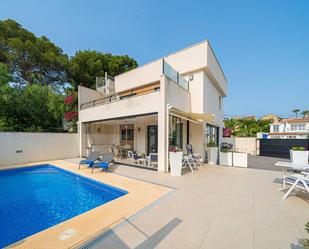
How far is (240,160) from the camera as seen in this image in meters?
11.0

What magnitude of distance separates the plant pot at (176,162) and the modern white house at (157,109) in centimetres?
69

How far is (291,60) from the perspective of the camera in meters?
17.6

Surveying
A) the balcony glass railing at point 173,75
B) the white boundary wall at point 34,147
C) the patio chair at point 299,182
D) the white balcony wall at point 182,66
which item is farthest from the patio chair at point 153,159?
the white boundary wall at point 34,147

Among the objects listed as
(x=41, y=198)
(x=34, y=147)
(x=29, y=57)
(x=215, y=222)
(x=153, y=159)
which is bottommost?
(x=41, y=198)

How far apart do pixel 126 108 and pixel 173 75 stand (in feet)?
13.5

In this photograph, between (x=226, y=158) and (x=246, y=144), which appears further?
(x=246, y=144)

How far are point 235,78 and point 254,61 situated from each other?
4873mm

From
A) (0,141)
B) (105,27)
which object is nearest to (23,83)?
(0,141)

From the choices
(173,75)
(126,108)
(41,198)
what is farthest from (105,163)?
(173,75)

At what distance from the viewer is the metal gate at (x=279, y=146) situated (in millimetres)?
16469

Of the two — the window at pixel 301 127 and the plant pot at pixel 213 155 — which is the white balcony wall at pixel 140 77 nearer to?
the plant pot at pixel 213 155

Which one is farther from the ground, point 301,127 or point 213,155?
point 301,127

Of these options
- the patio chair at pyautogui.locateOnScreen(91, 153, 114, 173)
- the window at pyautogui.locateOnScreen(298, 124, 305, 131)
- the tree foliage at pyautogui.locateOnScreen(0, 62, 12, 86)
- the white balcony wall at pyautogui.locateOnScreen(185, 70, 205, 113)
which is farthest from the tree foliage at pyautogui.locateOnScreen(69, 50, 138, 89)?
the window at pyautogui.locateOnScreen(298, 124, 305, 131)

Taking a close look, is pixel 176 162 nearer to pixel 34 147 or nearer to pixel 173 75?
pixel 173 75
